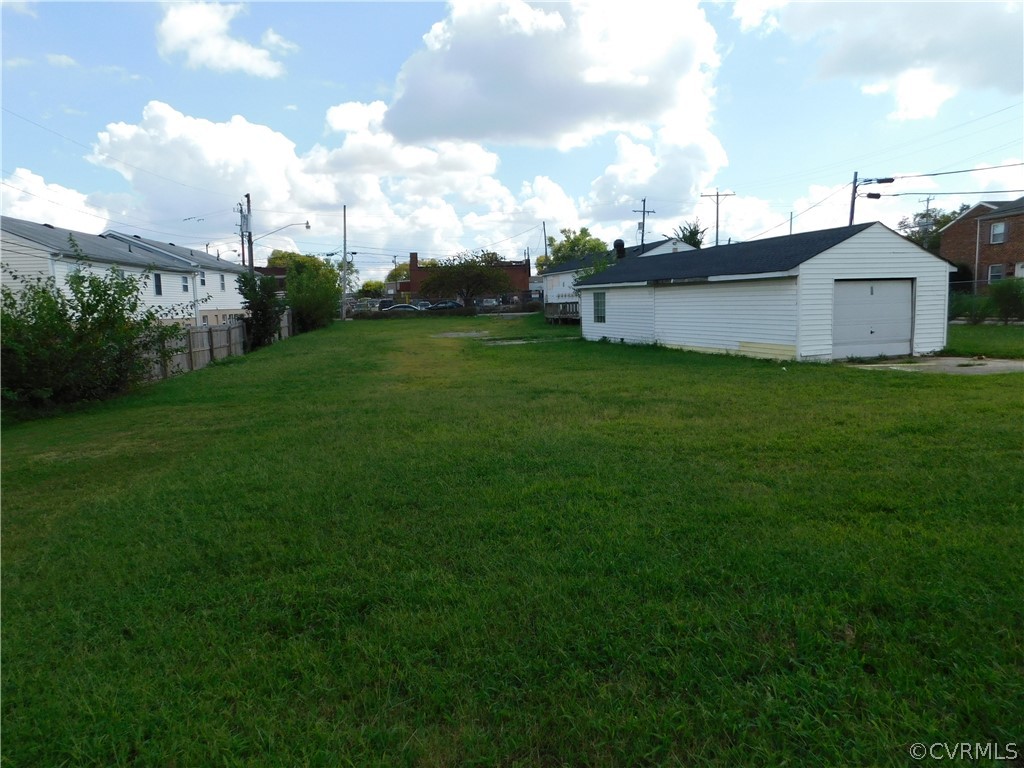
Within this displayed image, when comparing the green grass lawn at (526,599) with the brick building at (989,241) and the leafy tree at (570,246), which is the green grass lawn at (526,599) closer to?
the brick building at (989,241)

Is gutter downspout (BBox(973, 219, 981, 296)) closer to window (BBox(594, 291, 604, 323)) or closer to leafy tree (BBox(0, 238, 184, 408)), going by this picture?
window (BBox(594, 291, 604, 323))

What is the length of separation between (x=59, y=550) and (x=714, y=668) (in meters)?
4.43

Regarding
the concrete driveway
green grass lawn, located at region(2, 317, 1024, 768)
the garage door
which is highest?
the garage door

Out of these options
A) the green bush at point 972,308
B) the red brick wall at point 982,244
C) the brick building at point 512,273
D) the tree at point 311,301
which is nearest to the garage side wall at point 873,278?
the green bush at point 972,308

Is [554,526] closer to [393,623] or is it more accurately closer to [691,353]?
[393,623]

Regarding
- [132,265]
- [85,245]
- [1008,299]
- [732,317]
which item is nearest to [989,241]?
[1008,299]

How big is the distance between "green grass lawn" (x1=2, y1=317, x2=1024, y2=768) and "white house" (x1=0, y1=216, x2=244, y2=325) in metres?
10.6

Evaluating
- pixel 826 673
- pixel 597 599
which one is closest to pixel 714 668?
pixel 826 673

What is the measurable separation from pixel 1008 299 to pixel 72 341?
1152 inches

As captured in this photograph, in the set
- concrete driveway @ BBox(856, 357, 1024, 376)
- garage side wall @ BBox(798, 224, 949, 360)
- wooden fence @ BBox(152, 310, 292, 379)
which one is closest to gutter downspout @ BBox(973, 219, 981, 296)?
garage side wall @ BBox(798, 224, 949, 360)

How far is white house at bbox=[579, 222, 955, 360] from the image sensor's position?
15.2 metres

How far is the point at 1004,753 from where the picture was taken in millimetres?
2432

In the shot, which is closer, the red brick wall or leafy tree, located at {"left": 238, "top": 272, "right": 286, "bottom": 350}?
leafy tree, located at {"left": 238, "top": 272, "right": 286, "bottom": 350}

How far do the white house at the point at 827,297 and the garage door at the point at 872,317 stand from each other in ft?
0.08
